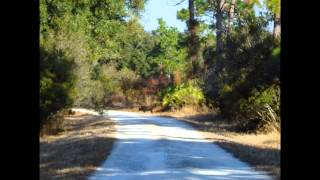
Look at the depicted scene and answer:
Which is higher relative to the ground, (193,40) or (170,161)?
(193,40)

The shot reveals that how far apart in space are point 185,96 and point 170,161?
77.0 feet

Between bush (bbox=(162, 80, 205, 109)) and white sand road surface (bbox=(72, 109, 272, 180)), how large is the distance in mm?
16656

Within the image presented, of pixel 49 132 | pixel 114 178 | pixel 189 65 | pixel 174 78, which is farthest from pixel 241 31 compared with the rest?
pixel 174 78

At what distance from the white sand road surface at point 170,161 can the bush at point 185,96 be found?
16656 millimetres

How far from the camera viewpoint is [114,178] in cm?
1051

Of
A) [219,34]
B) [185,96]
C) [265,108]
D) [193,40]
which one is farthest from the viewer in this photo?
[193,40]

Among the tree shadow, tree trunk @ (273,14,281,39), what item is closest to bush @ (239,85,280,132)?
Result: tree trunk @ (273,14,281,39)

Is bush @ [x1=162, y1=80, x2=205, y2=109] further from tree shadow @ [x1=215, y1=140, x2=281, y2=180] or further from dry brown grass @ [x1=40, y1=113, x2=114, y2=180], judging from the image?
tree shadow @ [x1=215, y1=140, x2=281, y2=180]

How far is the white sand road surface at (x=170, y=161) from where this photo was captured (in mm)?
10766

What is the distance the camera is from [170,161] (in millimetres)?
12805

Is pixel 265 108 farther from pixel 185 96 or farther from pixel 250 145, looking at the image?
pixel 185 96

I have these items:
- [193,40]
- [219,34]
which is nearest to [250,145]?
[219,34]
